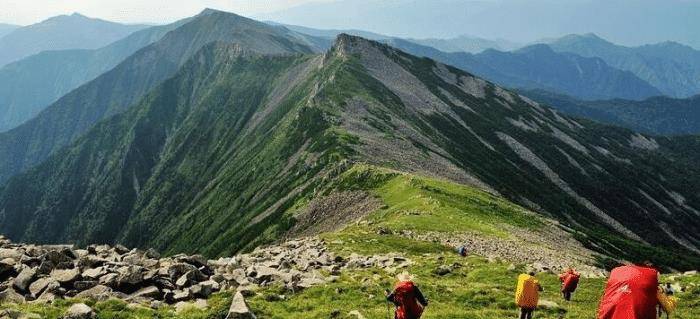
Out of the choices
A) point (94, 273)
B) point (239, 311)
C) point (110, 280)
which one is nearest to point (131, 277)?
point (110, 280)

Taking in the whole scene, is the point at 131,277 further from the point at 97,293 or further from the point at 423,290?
the point at 423,290

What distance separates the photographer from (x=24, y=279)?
28.6m

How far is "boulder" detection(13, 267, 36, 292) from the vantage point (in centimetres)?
2825

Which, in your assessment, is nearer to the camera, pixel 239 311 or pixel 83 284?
pixel 239 311

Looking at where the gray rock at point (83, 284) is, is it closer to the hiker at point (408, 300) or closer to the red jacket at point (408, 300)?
the hiker at point (408, 300)

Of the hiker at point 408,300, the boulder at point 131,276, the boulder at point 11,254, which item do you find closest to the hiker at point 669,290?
the hiker at point 408,300

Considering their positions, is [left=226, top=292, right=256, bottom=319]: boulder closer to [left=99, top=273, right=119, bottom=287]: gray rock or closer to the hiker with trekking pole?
[left=99, top=273, right=119, bottom=287]: gray rock

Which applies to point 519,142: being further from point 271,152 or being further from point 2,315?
point 2,315

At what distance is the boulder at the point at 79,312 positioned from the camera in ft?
72.6

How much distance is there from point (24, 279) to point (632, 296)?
28506 mm

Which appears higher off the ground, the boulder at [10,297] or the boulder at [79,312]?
the boulder at [79,312]

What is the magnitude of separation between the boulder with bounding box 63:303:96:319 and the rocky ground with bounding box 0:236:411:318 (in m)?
0.04

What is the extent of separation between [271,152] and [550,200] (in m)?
76.5

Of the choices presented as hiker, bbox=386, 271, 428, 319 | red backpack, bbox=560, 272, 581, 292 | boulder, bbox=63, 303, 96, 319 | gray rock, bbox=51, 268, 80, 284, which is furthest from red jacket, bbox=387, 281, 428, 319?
gray rock, bbox=51, 268, 80, 284
